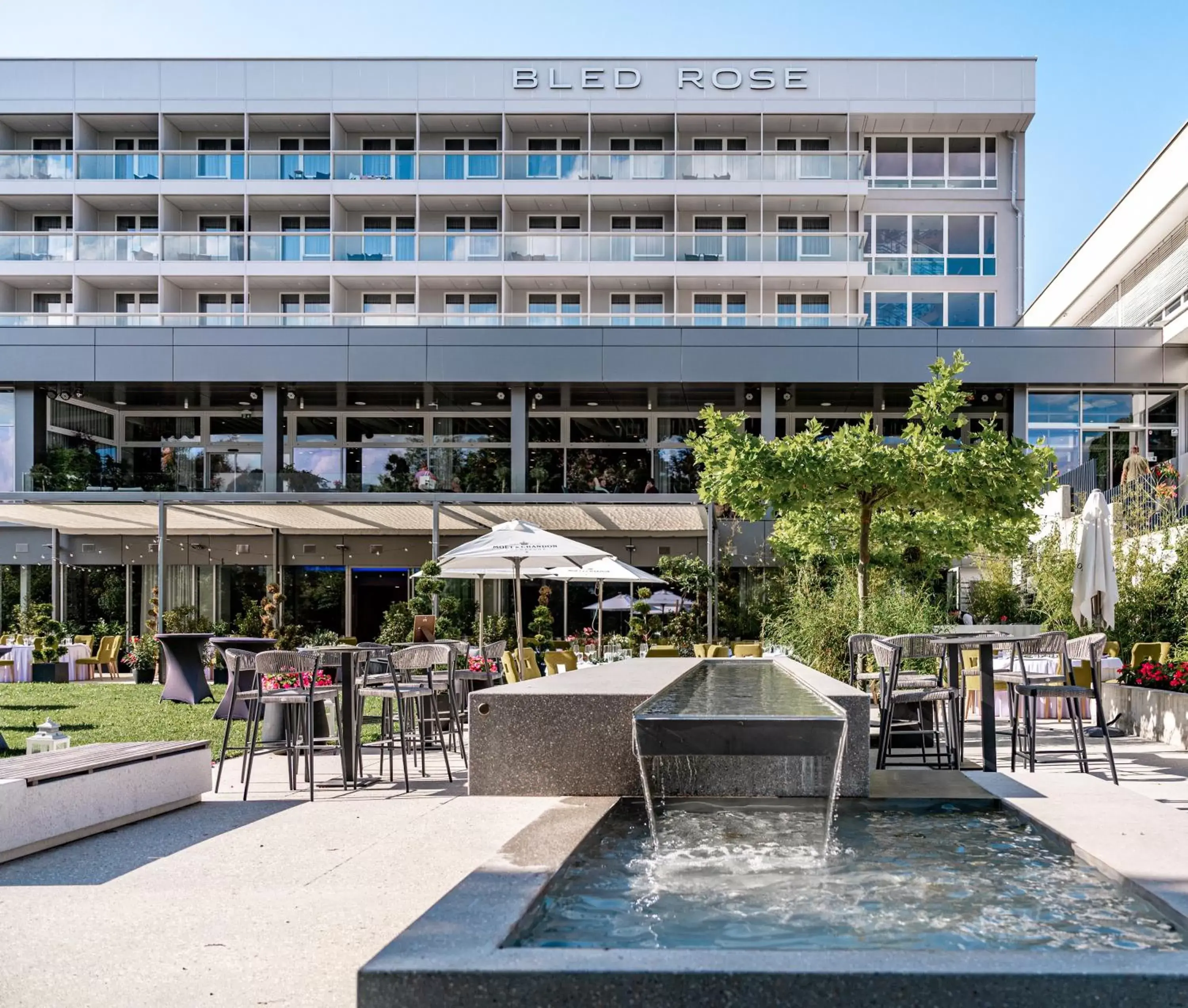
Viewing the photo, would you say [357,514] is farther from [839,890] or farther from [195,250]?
[839,890]

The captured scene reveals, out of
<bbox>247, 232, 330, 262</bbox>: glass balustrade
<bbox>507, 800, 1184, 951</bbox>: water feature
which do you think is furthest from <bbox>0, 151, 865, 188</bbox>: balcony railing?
<bbox>507, 800, 1184, 951</bbox>: water feature

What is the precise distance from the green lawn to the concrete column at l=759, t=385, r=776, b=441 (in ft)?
44.2

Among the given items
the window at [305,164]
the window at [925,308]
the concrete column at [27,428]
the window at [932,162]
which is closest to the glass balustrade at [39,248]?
the window at [305,164]

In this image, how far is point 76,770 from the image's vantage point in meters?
6.55

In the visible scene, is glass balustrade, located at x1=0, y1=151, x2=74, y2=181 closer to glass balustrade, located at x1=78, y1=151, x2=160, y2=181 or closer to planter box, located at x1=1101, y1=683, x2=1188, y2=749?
glass balustrade, located at x1=78, y1=151, x2=160, y2=181

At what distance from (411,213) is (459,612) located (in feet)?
52.1

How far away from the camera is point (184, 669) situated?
1644cm

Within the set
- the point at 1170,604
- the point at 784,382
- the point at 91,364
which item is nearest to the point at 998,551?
the point at 1170,604

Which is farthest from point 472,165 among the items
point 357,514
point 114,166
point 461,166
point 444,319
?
point 357,514

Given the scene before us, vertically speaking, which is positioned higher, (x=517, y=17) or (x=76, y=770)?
(x=517, y=17)

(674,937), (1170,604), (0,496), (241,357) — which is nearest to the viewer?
(674,937)

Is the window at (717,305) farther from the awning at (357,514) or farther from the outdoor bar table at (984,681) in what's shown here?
the outdoor bar table at (984,681)

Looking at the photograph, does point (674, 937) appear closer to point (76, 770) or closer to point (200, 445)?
point (76, 770)

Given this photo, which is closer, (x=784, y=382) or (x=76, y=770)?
(x=76, y=770)
